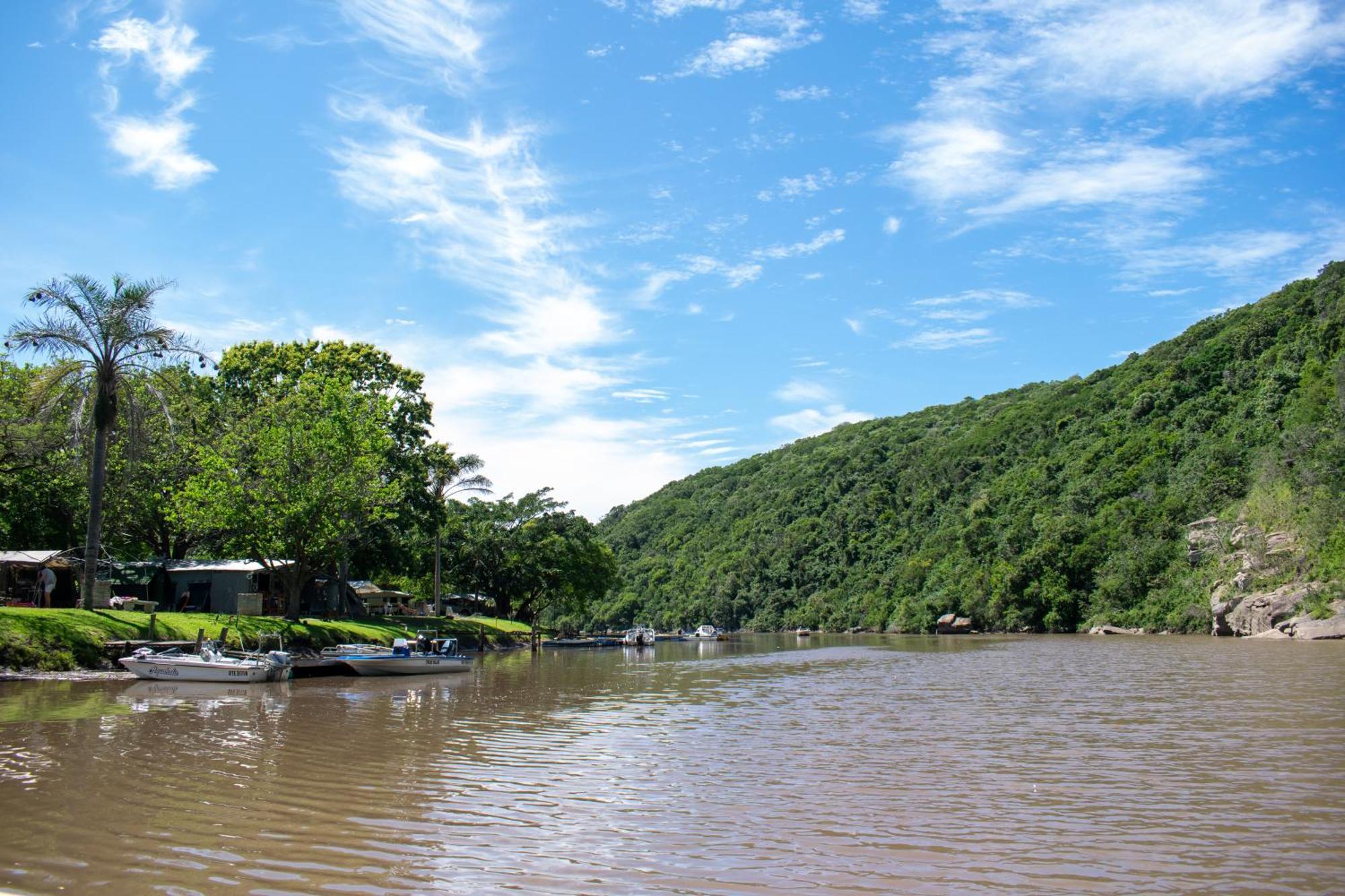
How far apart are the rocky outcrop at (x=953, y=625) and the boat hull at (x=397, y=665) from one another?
69.1 meters

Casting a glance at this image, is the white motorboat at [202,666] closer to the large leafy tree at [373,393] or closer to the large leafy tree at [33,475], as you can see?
the large leafy tree at [33,475]

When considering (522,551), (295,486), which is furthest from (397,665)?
(522,551)

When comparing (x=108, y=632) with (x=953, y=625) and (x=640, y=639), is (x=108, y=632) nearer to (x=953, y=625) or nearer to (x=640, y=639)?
(x=640, y=639)

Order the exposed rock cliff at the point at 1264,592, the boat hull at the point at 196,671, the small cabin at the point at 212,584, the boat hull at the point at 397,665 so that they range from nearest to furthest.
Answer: the boat hull at the point at 196,671 < the boat hull at the point at 397,665 < the small cabin at the point at 212,584 < the exposed rock cliff at the point at 1264,592

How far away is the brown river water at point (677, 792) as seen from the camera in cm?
920

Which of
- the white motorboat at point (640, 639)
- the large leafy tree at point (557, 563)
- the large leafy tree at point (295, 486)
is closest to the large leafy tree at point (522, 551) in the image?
the large leafy tree at point (557, 563)

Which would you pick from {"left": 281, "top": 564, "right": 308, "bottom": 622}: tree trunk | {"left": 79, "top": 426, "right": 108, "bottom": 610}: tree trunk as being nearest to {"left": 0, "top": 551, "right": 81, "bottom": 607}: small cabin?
{"left": 79, "top": 426, "right": 108, "bottom": 610}: tree trunk

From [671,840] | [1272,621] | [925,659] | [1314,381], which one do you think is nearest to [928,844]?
[671,840]

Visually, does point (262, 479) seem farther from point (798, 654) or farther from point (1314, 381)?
point (1314, 381)

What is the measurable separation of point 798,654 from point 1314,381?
48920 millimetres

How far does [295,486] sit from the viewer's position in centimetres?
4297

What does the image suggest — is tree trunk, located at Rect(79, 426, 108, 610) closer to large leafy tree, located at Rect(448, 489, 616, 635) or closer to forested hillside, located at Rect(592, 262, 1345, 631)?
large leafy tree, located at Rect(448, 489, 616, 635)

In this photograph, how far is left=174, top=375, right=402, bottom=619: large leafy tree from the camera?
1665 inches

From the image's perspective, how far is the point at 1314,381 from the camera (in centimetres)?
7538
